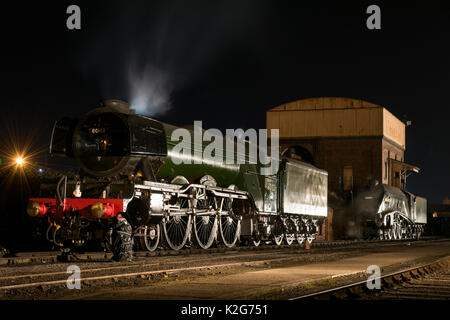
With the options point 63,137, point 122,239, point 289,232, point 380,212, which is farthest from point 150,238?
point 380,212

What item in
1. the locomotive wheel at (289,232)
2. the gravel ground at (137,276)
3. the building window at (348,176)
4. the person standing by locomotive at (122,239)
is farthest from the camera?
the building window at (348,176)

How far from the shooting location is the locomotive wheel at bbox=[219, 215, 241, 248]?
19169 millimetres

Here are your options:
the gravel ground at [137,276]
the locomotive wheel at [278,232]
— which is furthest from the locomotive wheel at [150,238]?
the locomotive wheel at [278,232]

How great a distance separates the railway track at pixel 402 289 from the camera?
7791 mm

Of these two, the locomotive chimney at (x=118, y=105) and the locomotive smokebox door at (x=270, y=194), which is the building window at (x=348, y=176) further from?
the locomotive chimney at (x=118, y=105)

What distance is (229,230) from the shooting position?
19.7 m

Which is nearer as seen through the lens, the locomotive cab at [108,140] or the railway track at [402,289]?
the railway track at [402,289]

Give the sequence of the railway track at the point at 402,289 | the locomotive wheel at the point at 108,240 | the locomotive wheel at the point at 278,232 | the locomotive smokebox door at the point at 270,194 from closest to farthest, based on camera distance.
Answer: the railway track at the point at 402,289
the locomotive wheel at the point at 108,240
the locomotive smokebox door at the point at 270,194
the locomotive wheel at the point at 278,232

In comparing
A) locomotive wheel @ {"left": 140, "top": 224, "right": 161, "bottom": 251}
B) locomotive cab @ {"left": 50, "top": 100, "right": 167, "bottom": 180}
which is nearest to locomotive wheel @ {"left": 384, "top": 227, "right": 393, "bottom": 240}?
locomotive wheel @ {"left": 140, "top": 224, "right": 161, "bottom": 251}

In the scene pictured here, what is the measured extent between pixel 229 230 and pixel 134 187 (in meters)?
6.84

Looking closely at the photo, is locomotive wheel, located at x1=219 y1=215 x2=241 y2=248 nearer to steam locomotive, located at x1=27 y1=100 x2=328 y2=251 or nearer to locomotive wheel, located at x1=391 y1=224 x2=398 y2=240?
steam locomotive, located at x1=27 y1=100 x2=328 y2=251

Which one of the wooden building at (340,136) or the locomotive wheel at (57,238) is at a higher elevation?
the wooden building at (340,136)

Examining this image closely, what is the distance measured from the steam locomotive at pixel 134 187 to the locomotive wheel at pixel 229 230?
53 mm

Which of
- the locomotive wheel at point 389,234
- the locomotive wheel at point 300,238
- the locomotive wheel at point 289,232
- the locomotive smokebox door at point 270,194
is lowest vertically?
the locomotive wheel at point 389,234
